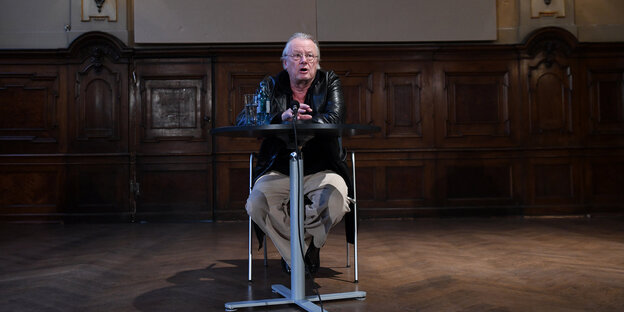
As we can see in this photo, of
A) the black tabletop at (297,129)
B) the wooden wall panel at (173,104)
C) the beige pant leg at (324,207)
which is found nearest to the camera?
the black tabletop at (297,129)

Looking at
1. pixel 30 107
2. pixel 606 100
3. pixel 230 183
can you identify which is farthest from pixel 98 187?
pixel 606 100

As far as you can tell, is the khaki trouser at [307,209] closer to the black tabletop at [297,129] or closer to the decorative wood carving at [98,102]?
the black tabletop at [297,129]

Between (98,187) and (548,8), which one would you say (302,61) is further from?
(548,8)

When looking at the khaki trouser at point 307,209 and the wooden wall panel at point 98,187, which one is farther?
the wooden wall panel at point 98,187

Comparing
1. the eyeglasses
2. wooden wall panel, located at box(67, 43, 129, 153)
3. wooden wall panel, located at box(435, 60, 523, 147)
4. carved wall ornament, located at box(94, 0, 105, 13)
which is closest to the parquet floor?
the eyeglasses

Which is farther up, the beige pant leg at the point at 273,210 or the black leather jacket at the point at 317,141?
the black leather jacket at the point at 317,141

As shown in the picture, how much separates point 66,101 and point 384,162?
3.88 m

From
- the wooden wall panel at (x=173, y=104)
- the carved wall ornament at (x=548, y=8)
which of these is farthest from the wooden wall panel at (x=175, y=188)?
the carved wall ornament at (x=548, y=8)

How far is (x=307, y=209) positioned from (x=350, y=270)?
72cm

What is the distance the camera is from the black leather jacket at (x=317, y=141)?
2.64 metres

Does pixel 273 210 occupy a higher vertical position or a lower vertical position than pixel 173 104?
lower

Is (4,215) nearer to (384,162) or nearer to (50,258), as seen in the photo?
(50,258)

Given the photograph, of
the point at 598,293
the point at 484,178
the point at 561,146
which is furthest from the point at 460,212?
the point at 598,293

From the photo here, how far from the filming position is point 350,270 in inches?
121
